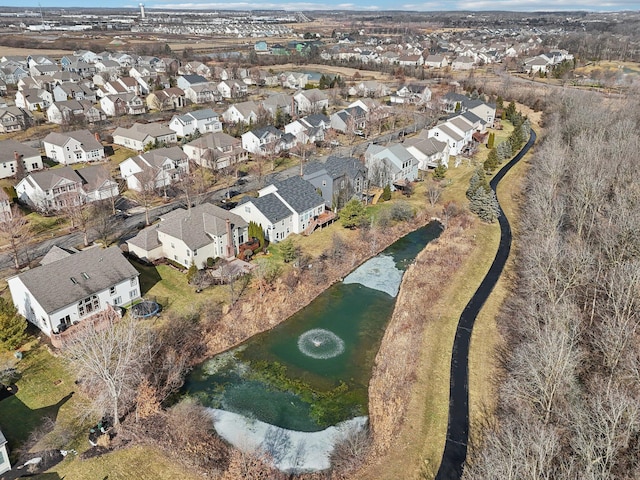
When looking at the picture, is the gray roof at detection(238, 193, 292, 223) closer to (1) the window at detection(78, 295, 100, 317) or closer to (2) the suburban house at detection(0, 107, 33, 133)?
(1) the window at detection(78, 295, 100, 317)

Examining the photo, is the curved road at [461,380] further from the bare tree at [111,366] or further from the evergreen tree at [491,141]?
the evergreen tree at [491,141]

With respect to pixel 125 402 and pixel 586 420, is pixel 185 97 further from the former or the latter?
pixel 586 420

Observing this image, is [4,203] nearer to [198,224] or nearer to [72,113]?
[198,224]

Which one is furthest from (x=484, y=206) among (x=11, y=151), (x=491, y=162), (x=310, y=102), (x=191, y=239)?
(x=11, y=151)

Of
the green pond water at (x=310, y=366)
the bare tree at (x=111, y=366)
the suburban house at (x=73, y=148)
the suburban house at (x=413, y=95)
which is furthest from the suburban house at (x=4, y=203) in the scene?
the suburban house at (x=413, y=95)

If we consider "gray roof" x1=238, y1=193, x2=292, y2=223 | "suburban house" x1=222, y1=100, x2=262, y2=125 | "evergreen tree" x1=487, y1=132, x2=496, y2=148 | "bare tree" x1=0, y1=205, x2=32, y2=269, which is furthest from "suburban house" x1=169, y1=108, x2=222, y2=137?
"evergreen tree" x1=487, y1=132, x2=496, y2=148

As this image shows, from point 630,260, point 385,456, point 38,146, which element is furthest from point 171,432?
point 38,146
